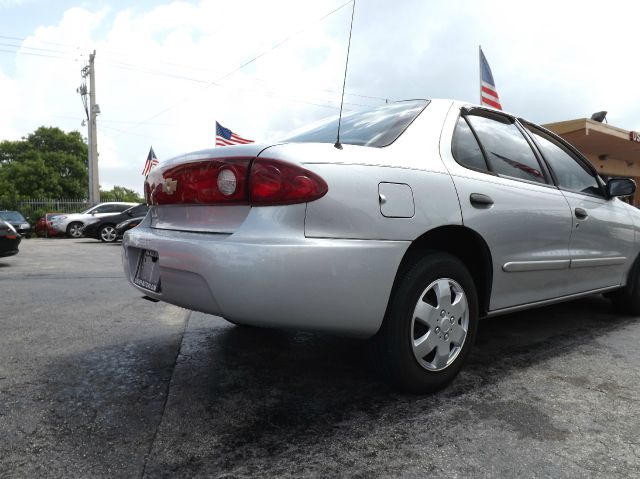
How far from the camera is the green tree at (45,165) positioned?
42.0 metres

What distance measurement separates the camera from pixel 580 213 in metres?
3.29

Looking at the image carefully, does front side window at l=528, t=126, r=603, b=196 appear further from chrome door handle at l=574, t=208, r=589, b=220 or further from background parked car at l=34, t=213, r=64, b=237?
background parked car at l=34, t=213, r=64, b=237

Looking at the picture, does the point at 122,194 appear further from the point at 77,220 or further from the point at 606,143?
the point at 606,143

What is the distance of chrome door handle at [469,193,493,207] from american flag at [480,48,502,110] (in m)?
8.49

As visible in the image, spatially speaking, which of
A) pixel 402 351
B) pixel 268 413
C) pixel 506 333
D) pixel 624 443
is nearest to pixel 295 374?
pixel 268 413

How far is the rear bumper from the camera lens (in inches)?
75.9

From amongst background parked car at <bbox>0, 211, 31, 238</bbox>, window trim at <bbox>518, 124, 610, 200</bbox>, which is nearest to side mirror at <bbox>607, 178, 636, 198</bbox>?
window trim at <bbox>518, 124, 610, 200</bbox>

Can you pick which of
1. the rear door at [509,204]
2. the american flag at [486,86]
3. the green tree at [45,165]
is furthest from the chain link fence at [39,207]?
the rear door at [509,204]

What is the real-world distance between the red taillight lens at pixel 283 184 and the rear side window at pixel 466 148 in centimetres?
93

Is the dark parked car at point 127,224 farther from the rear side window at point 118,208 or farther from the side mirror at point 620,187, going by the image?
the side mirror at point 620,187

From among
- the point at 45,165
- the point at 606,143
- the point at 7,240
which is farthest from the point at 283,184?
the point at 45,165

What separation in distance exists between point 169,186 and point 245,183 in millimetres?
598

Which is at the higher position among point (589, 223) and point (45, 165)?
point (45, 165)

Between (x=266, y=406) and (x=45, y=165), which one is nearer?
(x=266, y=406)
